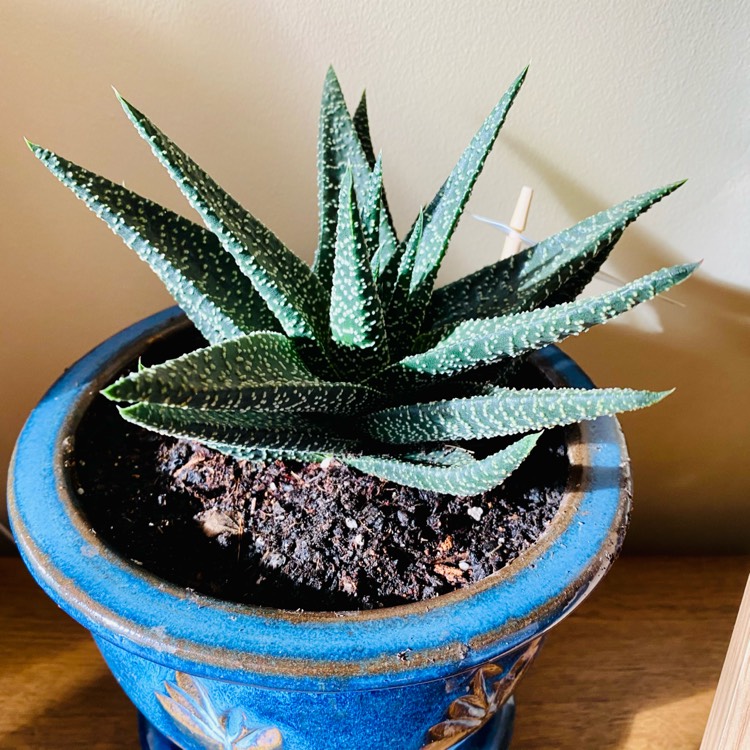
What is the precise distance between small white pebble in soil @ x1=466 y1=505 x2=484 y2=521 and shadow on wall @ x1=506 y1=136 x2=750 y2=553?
32cm

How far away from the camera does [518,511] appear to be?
48 centimetres

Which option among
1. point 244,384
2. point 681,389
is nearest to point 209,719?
point 244,384

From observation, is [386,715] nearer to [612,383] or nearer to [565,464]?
[565,464]

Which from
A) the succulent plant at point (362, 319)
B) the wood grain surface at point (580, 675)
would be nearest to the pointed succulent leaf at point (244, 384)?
the succulent plant at point (362, 319)

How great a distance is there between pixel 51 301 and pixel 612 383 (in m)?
0.59

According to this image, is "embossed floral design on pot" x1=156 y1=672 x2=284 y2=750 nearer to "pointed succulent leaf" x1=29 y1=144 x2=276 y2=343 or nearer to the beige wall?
"pointed succulent leaf" x1=29 y1=144 x2=276 y2=343

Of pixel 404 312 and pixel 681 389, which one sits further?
pixel 681 389

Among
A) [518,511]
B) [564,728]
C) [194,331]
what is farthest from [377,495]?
[564,728]

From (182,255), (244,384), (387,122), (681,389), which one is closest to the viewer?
(244,384)

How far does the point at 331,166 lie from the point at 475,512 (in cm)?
26

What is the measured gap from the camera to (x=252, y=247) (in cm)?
42

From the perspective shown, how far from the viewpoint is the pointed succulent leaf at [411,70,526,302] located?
1.46 ft

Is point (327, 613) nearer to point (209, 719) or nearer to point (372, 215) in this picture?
point (209, 719)

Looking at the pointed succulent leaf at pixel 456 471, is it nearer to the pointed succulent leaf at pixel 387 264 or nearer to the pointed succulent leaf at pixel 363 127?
the pointed succulent leaf at pixel 387 264
